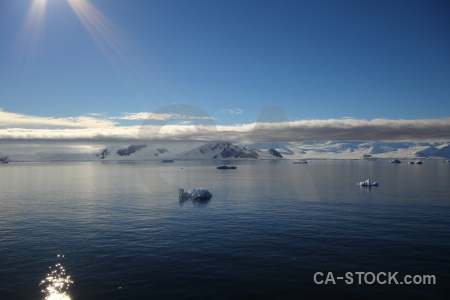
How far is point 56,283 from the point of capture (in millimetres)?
26000

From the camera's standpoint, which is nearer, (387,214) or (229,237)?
(229,237)

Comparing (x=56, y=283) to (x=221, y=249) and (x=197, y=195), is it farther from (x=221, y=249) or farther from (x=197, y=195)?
(x=197, y=195)

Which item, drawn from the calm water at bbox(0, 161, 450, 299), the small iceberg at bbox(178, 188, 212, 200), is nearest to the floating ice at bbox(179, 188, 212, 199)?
the small iceberg at bbox(178, 188, 212, 200)

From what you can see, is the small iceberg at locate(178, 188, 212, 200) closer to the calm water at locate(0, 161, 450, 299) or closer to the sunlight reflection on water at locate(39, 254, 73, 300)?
the calm water at locate(0, 161, 450, 299)

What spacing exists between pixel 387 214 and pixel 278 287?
37.6 metres

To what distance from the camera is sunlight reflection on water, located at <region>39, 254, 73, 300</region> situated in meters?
24.0

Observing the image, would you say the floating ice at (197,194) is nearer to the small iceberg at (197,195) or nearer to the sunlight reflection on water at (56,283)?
the small iceberg at (197,195)

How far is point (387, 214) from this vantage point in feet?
179

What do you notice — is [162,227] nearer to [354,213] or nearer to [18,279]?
[18,279]

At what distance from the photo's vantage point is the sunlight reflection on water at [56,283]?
24.0m

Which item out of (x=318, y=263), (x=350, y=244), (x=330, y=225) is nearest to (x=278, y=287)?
(x=318, y=263)

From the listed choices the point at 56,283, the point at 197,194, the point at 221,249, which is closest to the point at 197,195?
the point at 197,194

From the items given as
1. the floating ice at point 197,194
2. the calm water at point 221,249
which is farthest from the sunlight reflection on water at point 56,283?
the floating ice at point 197,194

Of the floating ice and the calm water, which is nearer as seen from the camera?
the calm water
